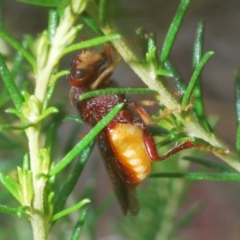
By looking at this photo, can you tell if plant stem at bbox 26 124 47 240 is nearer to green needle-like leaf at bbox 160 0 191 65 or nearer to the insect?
green needle-like leaf at bbox 160 0 191 65

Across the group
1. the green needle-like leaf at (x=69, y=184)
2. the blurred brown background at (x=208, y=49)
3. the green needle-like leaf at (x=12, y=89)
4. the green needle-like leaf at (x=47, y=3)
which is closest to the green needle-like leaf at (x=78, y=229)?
the green needle-like leaf at (x=69, y=184)

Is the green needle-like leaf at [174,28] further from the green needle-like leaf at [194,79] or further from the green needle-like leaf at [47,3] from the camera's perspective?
the green needle-like leaf at [47,3]

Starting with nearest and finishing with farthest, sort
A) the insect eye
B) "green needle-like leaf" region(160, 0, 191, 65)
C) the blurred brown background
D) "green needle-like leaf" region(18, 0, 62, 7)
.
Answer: "green needle-like leaf" region(18, 0, 62, 7)
"green needle-like leaf" region(160, 0, 191, 65)
the insect eye
the blurred brown background

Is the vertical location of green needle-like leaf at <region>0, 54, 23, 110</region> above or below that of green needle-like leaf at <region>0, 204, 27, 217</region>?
above

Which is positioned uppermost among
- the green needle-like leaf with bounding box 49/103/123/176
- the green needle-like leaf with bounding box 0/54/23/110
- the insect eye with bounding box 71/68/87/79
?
the green needle-like leaf with bounding box 0/54/23/110

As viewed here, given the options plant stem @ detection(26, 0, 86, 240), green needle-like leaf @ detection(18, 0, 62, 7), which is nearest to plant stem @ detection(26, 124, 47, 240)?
plant stem @ detection(26, 0, 86, 240)

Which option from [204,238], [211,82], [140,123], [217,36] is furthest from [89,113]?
[204,238]

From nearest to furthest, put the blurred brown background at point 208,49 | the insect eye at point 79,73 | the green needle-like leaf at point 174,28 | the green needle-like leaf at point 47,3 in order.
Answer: the green needle-like leaf at point 47,3, the green needle-like leaf at point 174,28, the insect eye at point 79,73, the blurred brown background at point 208,49

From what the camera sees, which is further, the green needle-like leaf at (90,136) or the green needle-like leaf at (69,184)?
the green needle-like leaf at (69,184)
